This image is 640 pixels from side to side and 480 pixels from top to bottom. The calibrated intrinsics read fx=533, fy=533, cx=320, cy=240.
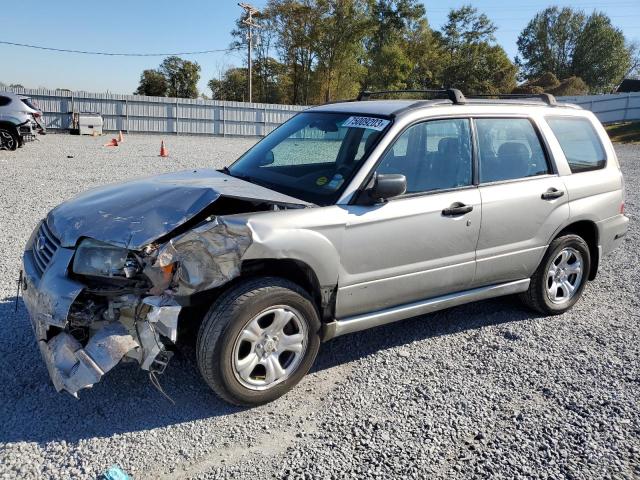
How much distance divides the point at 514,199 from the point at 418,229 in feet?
3.50

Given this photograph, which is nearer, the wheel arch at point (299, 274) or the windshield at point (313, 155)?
the wheel arch at point (299, 274)

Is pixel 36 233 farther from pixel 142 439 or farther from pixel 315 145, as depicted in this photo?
pixel 315 145

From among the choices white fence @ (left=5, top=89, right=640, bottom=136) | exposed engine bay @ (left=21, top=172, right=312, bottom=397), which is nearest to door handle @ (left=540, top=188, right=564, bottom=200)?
exposed engine bay @ (left=21, top=172, right=312, bottom=397)

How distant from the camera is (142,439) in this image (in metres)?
2.99

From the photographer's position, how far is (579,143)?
5039 millimetres

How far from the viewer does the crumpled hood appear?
313 centimetres

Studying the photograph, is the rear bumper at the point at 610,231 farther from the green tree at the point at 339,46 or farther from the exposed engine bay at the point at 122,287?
the green tree at the point at 339,46

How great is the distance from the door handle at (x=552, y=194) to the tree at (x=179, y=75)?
2142 inches

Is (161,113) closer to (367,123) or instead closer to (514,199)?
(367,123)

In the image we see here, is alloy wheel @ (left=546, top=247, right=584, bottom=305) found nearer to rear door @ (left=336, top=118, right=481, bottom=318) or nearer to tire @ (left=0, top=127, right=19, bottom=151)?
rear door @ (left=336, top=118, right=481, bottom=318)

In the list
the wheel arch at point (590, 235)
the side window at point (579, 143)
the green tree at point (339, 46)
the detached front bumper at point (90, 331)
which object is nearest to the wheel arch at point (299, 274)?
the detached front bumper at point (90, 331)

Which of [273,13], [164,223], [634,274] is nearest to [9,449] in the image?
[164,223]

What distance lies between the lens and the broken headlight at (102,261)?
3090 millimetres

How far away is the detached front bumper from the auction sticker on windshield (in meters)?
1.97
